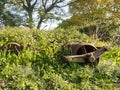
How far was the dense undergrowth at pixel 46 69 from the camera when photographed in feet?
17.7

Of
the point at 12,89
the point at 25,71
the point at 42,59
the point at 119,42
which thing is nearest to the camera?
the point at 12,89

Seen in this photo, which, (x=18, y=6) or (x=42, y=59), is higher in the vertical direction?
(x=18, y=6)

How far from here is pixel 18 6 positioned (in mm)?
32094

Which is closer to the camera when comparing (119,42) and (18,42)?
(18,42)

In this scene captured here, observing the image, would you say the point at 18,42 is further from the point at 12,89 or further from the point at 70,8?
the point at 70,8

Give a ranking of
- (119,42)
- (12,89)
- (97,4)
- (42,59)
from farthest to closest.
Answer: (97,4) < (119,42) < (42,59) < (12,89)

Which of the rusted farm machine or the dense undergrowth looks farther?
the rusted farm machine

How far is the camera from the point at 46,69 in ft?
19.4

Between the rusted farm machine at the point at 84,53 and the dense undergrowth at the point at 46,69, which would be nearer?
the dense undergrowth at the point at 46,69

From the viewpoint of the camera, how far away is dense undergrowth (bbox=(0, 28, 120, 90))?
5402mm

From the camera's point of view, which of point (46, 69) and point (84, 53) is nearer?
point (46, 69)

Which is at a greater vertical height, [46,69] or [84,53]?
[84,53]

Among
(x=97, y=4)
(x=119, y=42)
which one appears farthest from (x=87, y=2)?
(x=119, y=42)

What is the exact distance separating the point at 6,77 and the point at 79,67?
153cm
